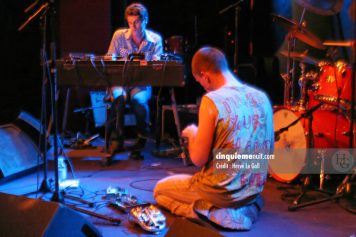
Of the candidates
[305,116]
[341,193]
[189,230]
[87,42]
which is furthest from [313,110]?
[87,42]

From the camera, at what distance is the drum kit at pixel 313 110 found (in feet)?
11.9

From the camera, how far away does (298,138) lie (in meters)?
4.02

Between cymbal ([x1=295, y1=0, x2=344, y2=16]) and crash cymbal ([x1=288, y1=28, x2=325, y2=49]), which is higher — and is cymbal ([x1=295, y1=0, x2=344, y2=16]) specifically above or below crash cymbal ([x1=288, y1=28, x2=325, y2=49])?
above

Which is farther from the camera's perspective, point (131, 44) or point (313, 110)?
point (131, 44)

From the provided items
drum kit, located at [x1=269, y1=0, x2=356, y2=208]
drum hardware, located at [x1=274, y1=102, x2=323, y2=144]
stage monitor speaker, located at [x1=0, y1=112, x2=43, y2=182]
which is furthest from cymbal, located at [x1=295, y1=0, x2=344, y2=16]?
stage monitor speaker, located at [x1=0, y1=112, x2=43, y2=182]

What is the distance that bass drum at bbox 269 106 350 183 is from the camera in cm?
386

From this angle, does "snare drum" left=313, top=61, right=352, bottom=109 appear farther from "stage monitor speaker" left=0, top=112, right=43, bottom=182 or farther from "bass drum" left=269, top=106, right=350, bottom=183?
"stage monitor speaker" left=0, top=112, right=43, bottom=182

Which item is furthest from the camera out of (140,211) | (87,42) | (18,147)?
(87,42)

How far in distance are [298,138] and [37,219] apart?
2.56m

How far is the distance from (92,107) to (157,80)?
1.83 meters

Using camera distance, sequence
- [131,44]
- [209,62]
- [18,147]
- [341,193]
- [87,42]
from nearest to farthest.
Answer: [209,62] < [341,193] < [18,147] < [131,44] < [87,42]

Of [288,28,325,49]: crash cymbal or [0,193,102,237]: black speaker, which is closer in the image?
[0,193,102,237]: black speaker

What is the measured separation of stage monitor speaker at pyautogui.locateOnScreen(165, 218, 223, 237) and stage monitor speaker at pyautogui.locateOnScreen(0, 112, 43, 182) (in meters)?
A: 2.10

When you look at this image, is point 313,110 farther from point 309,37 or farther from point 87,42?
point 87,42
